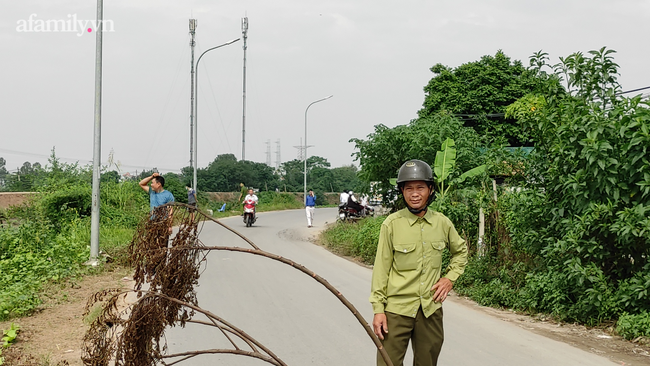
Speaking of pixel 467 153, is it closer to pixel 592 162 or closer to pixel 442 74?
pixel 592 162

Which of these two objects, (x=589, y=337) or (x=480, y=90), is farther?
(x=480, y=90)

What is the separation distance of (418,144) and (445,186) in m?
2.35

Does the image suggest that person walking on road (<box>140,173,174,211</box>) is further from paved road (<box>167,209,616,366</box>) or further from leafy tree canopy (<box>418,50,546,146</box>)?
leafy tree canopy (<box>418,50,546,146</box>)

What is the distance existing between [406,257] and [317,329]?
157 inches

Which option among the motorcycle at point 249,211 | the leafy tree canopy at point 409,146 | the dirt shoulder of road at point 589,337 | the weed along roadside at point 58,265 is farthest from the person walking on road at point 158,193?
the motorcycle at point 249,211

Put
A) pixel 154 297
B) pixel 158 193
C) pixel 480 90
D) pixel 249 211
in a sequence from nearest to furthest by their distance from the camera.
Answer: pixel 154 297 → pixel 158 193 → pixel 249 211 → pixel 480 90

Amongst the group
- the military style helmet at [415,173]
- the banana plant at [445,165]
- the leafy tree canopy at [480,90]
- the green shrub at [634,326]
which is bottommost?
the green shrub at [634,326]

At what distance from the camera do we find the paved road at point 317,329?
6461 millimetres

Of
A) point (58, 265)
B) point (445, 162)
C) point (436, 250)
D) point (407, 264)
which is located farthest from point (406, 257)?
point (445, 162)

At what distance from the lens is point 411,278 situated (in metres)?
3.96

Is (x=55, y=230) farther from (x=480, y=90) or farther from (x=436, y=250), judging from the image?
(x=480, y=90)

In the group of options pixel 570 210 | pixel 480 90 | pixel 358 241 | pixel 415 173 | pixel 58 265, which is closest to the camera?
pixel 415 173

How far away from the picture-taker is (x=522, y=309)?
30.4ft

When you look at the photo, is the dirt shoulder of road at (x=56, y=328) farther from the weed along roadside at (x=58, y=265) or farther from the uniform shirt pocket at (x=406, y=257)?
the uniform shirt pocket at (x=406, y=257)
